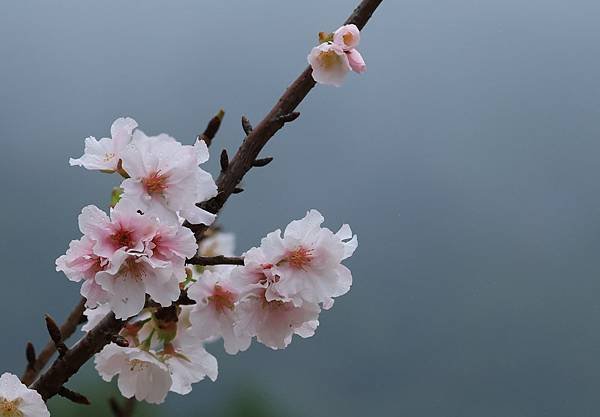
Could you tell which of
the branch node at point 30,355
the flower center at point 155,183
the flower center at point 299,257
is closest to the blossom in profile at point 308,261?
the flower center at point 299,257

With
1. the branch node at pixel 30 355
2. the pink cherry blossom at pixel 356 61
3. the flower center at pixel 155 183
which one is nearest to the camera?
the flower center at pixel 155 183

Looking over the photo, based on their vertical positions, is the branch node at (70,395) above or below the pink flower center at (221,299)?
below

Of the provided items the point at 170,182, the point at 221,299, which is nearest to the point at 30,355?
the point at 221,299

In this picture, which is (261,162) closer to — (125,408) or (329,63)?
(329,63)

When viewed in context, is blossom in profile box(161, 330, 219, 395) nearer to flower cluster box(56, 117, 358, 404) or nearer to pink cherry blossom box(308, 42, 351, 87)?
flower cluster box(56, 117, 358, 404)

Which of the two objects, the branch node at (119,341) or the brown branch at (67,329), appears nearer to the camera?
the branch node at (119,341)

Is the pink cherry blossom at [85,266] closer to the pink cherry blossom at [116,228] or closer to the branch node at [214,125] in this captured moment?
the pink cherry blossom at [116,228]

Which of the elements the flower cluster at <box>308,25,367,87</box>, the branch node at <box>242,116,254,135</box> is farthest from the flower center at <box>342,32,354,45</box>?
the branch node at <box>242,116,254,135</box>

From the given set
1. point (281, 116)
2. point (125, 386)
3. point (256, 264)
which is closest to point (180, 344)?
point (125, 386)
